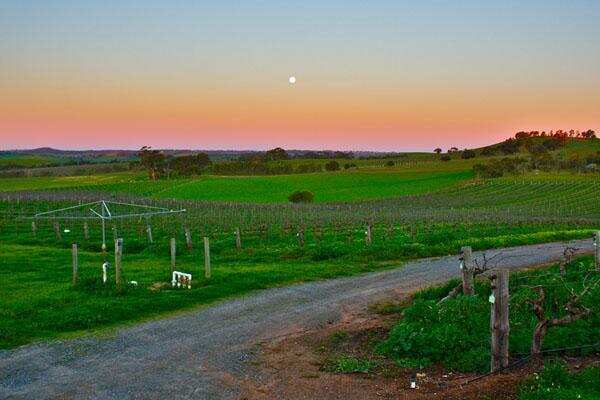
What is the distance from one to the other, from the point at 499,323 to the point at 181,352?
6920 mm

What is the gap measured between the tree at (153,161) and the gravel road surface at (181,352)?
13995 centimetres

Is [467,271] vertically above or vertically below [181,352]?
above

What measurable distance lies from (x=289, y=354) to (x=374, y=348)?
1922mm

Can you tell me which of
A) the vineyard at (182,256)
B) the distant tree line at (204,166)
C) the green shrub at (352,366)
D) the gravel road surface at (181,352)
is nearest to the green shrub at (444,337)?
the green shrub at (352,366)

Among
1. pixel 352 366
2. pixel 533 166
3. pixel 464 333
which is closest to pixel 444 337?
pixel 464 333

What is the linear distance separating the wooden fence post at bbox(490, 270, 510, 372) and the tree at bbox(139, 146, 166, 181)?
147529mm

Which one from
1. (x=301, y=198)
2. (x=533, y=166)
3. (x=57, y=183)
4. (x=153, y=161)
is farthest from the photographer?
(x=153, y=161)

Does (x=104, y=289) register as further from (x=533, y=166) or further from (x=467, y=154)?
(x=467, y=154)

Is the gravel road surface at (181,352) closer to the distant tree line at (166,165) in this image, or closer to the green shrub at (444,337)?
the green shrub at (444,337)

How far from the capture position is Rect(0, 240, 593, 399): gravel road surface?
37.1ft

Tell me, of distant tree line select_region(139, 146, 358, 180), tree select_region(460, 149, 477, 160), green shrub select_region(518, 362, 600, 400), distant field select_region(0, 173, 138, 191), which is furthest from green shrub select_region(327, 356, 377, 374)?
tree select_region(460, 149, 477, 160)

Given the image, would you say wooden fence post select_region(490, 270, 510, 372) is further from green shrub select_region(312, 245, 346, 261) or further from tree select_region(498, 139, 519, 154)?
tree select_region(498, 139, 519, 154)

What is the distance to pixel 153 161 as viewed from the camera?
156m

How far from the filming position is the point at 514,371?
A: 1116 cm
